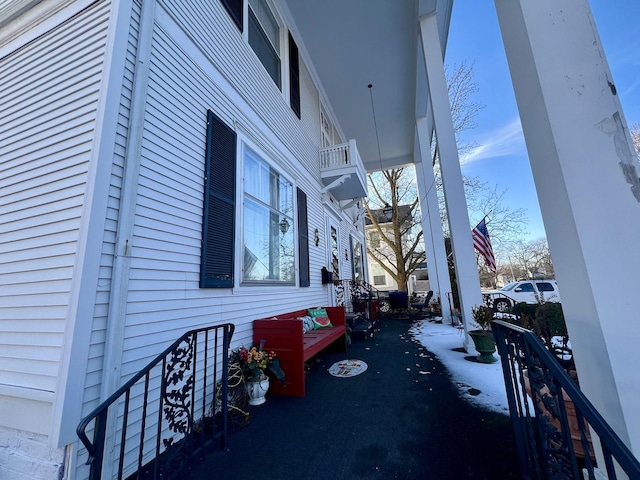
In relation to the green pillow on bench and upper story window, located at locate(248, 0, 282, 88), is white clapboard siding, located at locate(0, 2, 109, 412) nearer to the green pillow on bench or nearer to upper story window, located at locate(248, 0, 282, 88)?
upper story window, located at locate(248, 0, 282, 88)

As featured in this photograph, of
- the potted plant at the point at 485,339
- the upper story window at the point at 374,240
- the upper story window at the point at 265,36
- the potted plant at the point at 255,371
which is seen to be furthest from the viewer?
the upper story window at the point at 374,240

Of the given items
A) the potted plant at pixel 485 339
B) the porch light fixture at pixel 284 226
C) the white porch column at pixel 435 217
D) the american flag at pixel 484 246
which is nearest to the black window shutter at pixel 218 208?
the porch light fixture at pixel 284 226

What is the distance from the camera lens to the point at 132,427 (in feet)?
6.03

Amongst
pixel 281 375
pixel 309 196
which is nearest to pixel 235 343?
pixel 281 375

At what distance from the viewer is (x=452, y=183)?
16.3 feet

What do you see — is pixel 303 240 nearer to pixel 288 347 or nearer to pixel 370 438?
pixel 288 347

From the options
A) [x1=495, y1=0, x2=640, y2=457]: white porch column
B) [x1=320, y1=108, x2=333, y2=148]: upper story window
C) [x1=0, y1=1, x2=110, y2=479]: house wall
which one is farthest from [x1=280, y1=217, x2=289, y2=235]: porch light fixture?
[x1=320, y1=108, x2=333, y2=148]: upper story window

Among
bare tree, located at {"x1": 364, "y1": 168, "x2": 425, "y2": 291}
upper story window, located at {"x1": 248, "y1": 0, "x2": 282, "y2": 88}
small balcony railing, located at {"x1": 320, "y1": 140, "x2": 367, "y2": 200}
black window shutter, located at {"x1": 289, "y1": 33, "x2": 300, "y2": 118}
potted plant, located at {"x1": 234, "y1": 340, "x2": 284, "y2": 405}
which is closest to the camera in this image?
potted plant, located at {"x1": 234, "y1": 340, "x2": 284, "y2": 405}

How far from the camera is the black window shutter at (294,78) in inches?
214

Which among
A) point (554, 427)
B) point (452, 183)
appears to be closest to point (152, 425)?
point (554, 427)

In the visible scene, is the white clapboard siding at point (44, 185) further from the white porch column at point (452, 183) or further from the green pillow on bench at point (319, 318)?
the white porch column at point (452, 183)

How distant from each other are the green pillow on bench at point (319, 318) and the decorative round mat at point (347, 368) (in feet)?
2.37

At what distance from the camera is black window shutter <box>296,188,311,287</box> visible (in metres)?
4.89

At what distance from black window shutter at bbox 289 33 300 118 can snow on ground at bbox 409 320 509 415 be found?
17.5 ft
